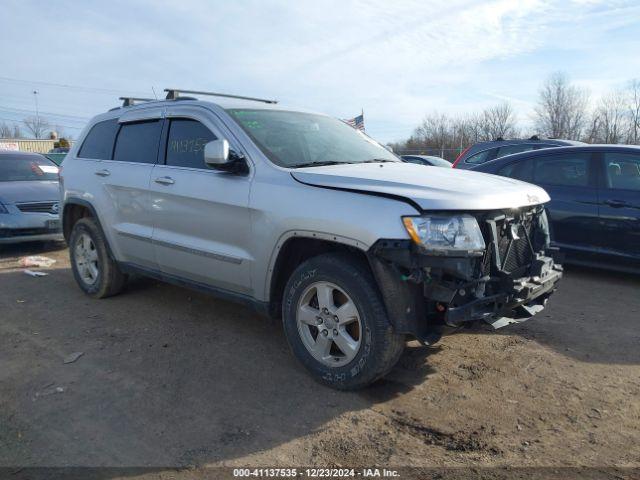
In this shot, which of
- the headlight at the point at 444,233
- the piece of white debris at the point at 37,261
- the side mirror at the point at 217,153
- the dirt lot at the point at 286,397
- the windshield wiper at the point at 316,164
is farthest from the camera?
the piece of white debris at the point at 37,261

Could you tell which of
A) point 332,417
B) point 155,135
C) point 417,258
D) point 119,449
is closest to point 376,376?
→ point 332,417

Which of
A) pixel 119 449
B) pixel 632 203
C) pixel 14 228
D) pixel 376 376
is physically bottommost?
pixel 119 449

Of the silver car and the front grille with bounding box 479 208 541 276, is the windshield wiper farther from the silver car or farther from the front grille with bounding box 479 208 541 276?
the silver car

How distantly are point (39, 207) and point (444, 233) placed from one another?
720 cm

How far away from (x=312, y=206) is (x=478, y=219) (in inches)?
40.4

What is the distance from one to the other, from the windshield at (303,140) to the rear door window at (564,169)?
2874 millimetres

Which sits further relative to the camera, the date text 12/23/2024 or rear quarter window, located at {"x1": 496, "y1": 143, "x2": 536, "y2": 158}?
rear quarter window, located at {"x1": 496, "y1": 143, "x2": 536, "y2": 158}

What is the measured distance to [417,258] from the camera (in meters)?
2.92

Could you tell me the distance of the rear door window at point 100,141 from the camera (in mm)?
5289

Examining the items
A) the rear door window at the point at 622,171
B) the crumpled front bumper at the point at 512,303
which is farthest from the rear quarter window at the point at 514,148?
the crumpled front bumper at the point at 512,303

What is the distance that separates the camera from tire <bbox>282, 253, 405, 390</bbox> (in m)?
3.10

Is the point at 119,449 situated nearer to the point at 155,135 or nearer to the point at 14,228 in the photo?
the point at 155,135

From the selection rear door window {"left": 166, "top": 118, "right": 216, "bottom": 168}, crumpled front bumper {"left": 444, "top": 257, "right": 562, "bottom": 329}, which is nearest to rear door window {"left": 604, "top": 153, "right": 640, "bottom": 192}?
crumpled front bumper {"left": 444, "top": 257, "right": 562, "bottom": 329}

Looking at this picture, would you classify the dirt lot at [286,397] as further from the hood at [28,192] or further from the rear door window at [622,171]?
the hood at [28,192]
